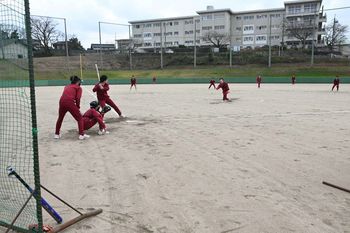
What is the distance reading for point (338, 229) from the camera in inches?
140

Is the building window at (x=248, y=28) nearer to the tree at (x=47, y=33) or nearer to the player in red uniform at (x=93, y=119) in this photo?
the tree at (x=47, y=33)

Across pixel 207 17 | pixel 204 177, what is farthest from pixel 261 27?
pixel 204 177

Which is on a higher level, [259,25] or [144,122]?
[259,25]

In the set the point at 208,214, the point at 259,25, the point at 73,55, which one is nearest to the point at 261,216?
the point at 208,214

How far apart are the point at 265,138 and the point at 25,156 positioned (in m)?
5.54

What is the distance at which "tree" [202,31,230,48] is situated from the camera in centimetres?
7014

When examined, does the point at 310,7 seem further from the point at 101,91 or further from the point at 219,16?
the point at 101,91

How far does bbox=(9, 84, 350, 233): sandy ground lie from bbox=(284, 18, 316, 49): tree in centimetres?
6196

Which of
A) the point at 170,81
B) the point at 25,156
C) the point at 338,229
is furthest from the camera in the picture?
the point at 170,81

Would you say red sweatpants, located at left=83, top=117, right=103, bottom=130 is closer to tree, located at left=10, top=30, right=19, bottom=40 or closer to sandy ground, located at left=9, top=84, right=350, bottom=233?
sandy ground, located at left=9, top=84, right=350, bottom=233

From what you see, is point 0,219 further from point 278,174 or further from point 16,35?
point 278,174

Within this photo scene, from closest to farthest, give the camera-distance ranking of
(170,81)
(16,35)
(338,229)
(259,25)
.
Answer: (338,229), (16,35), (170,81), (259,25)

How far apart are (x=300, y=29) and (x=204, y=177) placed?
224 feet

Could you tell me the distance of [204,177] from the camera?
206 inches
